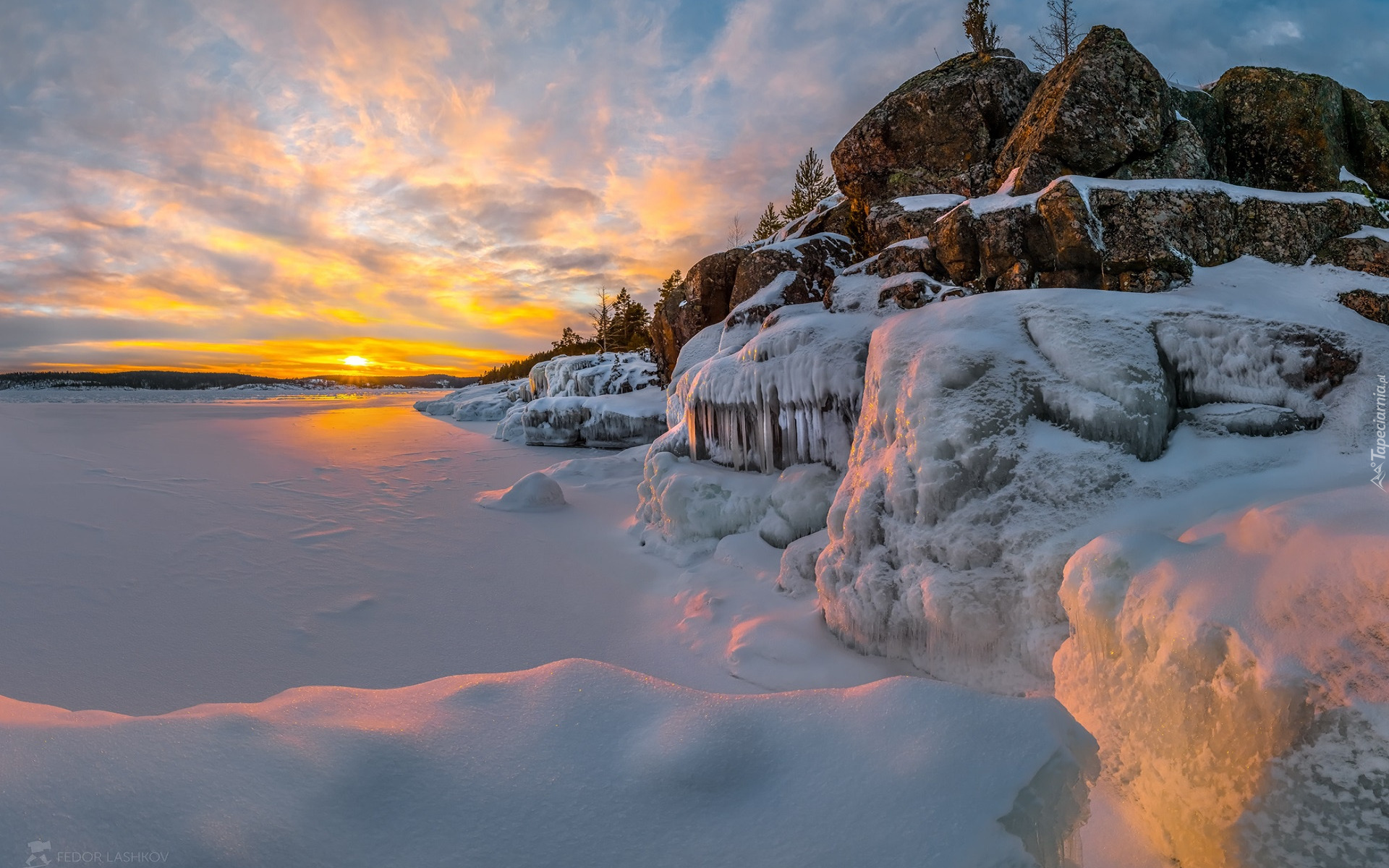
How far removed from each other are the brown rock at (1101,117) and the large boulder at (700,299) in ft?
20.4

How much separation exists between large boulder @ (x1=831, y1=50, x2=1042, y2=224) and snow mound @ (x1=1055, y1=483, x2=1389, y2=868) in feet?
29.4

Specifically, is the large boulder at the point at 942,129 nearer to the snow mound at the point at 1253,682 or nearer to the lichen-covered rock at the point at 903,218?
the lichen-covered rock at the point at 903,218

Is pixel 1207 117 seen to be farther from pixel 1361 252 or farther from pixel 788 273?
pixel 788 273

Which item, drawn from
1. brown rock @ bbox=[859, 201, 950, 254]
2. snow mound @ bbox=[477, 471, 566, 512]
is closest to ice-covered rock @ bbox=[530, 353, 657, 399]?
brown rock @ bbox=[859, 201, 950, 254]

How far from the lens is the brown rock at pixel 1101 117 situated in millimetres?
7430

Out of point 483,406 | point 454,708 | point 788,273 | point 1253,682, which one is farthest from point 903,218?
point 483,406

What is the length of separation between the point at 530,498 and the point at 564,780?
22.0ft

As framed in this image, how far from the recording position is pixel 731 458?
720 cm

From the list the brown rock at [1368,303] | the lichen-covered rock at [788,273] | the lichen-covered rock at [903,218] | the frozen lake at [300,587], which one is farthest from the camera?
the lichen-covered rock at [788,273]

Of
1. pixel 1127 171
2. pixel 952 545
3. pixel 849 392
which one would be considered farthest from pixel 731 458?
pixel 1127 171

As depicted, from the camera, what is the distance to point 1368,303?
472 centimetres

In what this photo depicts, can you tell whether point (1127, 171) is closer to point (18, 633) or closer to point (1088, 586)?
point (1088, 586)

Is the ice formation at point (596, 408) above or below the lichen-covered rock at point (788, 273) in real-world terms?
below

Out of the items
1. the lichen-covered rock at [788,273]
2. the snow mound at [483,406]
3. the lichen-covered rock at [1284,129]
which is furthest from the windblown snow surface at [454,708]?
the snow mound at [483,406]
